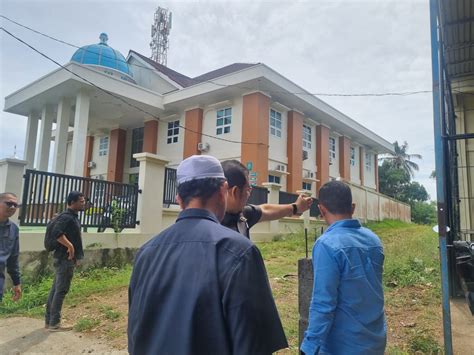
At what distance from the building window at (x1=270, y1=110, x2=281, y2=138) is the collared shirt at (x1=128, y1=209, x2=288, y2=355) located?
51.3 feet

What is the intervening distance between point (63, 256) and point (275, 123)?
1360 centimetres

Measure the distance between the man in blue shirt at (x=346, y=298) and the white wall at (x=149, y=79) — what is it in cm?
1808

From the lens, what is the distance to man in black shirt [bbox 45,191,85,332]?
14.6ft

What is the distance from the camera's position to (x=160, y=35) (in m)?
27.9

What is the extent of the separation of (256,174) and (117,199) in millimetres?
7624

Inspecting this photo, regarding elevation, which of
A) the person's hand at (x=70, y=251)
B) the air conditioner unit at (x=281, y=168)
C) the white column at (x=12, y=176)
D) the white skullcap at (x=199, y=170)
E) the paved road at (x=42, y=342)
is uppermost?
the air conditioner unit at (x=281, y=168)

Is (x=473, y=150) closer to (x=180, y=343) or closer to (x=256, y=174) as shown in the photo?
(x=180, y=343)

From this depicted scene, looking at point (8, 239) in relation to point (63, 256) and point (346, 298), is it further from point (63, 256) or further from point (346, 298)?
point (346, 298)

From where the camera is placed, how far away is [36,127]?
18031 millimetres

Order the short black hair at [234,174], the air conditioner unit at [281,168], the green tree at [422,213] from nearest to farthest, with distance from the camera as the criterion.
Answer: the short black hair at [234,174], the air conditioner unit at [281,168], the green tree at [422,213]

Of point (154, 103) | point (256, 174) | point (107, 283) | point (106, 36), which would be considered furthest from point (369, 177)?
point (107, 283)

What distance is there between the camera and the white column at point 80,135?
14102 millimetres

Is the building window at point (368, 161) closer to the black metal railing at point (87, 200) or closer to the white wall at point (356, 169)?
the white wall at point (356, 169)

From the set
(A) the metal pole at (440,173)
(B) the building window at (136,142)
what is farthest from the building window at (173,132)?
(A) the metal pole at (440,173)
